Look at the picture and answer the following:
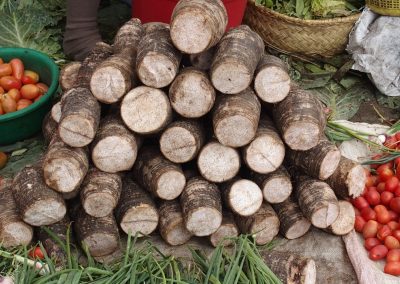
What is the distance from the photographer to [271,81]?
10.1 ft

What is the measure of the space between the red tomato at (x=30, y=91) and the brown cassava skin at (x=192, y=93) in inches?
53.3

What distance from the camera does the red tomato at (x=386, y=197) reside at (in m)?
3.51

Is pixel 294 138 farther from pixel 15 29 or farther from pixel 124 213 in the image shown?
pixel 15 29

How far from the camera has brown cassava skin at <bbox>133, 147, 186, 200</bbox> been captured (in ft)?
10.0

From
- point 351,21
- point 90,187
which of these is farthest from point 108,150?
point 351,21

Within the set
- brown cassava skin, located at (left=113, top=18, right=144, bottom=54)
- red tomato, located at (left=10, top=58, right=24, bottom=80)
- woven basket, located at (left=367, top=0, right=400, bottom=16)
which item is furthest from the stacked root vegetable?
woven basket, located at (left=367, top=0, right=400, bottom=16)

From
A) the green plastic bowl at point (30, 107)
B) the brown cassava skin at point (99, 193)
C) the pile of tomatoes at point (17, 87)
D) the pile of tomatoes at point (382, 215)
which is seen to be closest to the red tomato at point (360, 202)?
the pile of tomatoes at point (382, 215)

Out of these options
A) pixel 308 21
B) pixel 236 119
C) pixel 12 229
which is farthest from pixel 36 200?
pixel 308 21

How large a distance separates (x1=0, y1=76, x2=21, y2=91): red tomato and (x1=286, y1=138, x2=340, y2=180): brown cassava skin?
1.92 metres

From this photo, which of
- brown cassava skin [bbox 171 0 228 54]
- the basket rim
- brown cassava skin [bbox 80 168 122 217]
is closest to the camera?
brown cassava skin [bbox 171 0 228 54]

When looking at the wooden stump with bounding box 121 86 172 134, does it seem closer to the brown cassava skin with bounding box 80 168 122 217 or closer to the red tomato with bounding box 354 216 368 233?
the brown cassava skin with bounding box 80 168 122 217

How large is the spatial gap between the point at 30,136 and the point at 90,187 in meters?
1.11

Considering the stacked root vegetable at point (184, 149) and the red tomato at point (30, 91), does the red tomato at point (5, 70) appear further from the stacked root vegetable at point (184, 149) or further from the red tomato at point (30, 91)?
the stacked root vegetable at point (184, 149)

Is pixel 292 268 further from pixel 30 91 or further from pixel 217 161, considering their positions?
pixel 30 91
